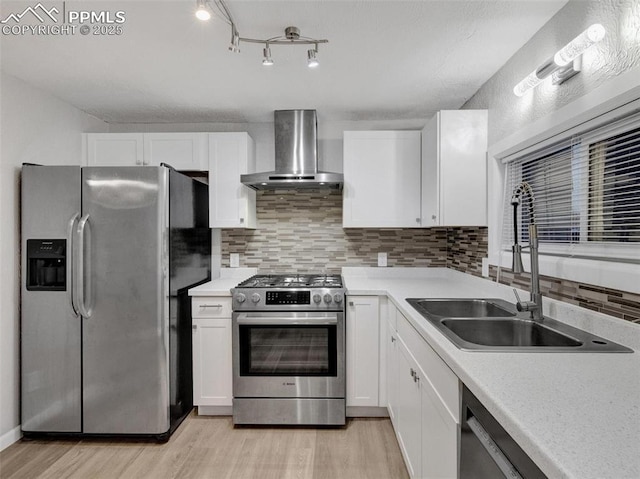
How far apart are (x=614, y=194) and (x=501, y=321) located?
70cm

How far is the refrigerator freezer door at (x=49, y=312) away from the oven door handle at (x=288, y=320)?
1.11 metres

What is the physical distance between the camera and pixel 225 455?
2.05m

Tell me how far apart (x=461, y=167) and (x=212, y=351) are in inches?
85.8

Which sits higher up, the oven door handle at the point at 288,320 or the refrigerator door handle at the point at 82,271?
the refrigerator door handle at the point at 82,271

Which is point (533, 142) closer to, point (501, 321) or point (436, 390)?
point (501, 321)

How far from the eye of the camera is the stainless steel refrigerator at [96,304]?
7.02 ft

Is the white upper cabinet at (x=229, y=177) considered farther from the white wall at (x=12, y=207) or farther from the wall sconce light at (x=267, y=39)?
the white wall at (x=12, y=207)

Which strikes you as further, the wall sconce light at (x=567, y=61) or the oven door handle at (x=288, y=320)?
the oven door handle at (x=288, y=320)

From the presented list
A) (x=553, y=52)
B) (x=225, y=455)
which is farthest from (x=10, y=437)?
(x=553, y=52)

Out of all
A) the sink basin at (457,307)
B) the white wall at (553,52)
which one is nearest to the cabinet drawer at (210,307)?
the sink basin at (457,307)

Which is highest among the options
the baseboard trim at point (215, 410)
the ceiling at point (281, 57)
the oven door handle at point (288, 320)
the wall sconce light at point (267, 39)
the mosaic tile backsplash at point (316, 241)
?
the ceiling at point (281, 57)

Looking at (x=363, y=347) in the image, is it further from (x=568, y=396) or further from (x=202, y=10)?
(x=202, y=10)

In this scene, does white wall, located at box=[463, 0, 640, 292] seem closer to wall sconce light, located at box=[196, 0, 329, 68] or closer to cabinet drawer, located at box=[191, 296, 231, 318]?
wall sconce light, located at box=[196, 0, 329, 68]

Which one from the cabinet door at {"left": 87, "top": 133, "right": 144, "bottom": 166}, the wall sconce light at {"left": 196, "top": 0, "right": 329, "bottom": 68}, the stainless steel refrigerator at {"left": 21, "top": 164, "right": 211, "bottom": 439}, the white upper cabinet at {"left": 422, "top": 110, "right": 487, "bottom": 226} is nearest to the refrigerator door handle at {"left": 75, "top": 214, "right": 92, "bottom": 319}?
the stainless steel refrigerator at {"left": 21, "top": 164, "right": 211, "bottom": 439}
